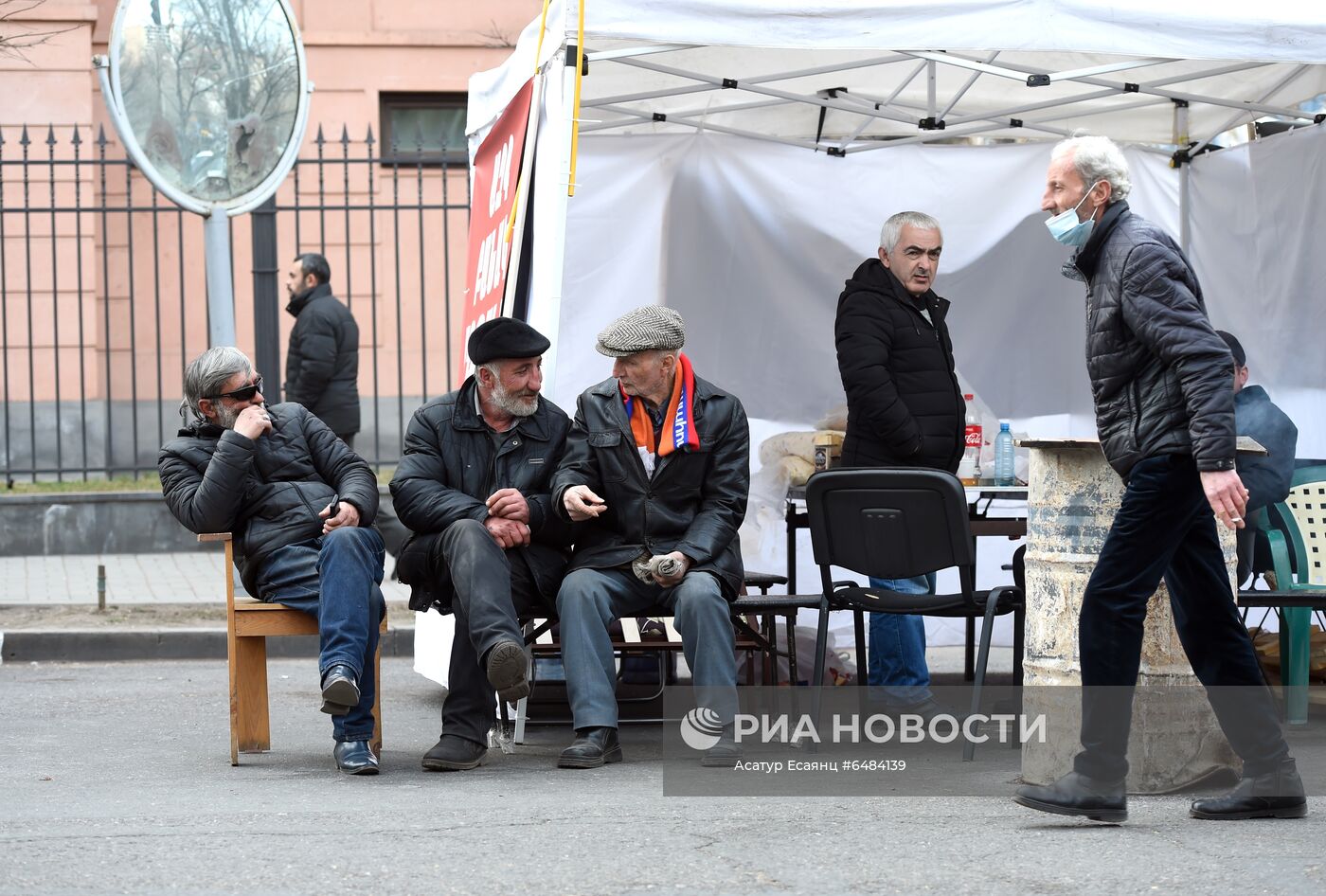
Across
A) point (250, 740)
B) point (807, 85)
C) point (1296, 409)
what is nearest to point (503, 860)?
point (250, 740)

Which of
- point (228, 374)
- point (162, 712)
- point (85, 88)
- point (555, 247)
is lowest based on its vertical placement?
point (162, 712)

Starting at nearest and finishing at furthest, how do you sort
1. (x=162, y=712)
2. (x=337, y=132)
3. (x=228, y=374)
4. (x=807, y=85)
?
(x=228, y=374), (x=162, y=712), (x=807, y=85), (x=337, y=132)

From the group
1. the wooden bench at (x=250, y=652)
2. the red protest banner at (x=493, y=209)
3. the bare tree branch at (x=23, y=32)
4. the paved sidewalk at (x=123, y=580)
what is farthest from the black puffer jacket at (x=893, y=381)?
the bare tree branch at (x=23, y=32)

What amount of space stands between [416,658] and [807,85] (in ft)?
10.0

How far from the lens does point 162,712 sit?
22.9 ft

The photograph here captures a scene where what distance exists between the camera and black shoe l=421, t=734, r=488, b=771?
5.56 meters

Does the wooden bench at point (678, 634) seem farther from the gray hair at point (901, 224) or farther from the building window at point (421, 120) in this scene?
the building window at point (421, 120)

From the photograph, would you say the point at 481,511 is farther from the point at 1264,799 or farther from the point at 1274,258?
the point at 1274,258

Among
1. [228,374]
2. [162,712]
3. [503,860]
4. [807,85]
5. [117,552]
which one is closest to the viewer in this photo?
[503,860]

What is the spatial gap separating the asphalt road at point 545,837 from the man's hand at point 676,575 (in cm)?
58

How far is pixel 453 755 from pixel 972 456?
9.16 ft

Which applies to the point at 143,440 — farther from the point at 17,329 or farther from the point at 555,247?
the point at 555,247

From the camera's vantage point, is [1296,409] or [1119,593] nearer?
[1119,593]

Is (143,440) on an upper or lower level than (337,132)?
lower
